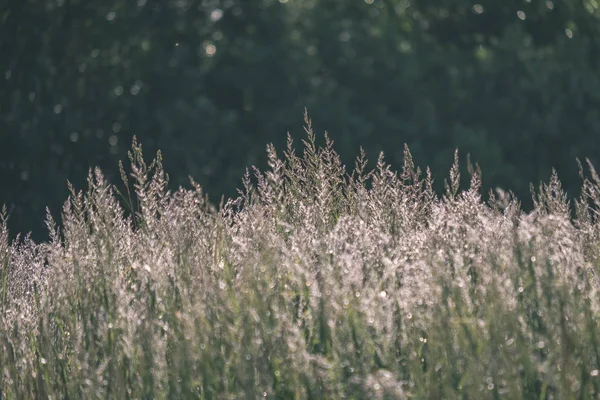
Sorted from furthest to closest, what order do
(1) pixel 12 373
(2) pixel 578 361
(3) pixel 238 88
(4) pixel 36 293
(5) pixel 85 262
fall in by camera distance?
(3) pixel 238 88, (4) pixel 36 293, (5) pixel 85 262, (1) pixel 12 373, (2) pixel 578 361

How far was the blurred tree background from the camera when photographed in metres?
7.75

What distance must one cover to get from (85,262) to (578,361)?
2005mm

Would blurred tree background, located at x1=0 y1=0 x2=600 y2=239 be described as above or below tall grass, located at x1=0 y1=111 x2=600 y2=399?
above

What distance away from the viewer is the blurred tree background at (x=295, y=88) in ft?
25.4

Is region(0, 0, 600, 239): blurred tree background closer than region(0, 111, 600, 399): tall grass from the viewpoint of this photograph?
No

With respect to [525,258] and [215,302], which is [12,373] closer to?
[215,302]

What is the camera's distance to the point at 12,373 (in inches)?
139

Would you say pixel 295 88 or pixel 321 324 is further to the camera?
pixel 295 88

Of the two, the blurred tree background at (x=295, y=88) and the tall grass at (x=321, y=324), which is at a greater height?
the blurred tree background at (x=295, y=88)

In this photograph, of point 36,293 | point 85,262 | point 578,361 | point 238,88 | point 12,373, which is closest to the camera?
point 578,361

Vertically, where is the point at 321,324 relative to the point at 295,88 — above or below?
below

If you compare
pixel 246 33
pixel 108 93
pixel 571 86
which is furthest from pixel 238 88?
pixel 571 86

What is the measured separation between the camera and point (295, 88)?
782 centimetres

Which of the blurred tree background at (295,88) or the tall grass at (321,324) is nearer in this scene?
the tall grass at (321,324)
